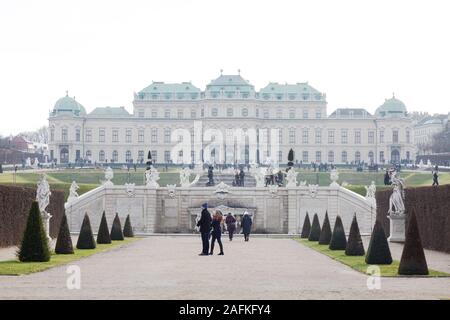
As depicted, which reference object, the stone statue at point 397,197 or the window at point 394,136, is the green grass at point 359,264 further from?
the window at point 394,136

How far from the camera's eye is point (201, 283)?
38.3 ft

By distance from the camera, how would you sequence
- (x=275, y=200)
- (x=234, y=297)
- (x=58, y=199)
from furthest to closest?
(x=275, y=200) < (x=58, y=199) < (x=234, y=297)

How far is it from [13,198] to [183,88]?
72220 millimetres

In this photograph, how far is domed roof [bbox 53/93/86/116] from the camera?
9131 cm

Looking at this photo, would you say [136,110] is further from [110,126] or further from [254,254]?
[254,254]

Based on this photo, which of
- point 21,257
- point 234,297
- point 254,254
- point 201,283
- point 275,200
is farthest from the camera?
point 275,200

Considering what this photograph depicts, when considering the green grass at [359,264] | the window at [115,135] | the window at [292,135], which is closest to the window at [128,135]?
the window at [115,135]

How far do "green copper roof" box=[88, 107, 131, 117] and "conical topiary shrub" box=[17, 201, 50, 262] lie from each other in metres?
77.2

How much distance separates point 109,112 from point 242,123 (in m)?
13.7

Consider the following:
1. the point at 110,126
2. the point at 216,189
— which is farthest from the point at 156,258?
the point at 110,126

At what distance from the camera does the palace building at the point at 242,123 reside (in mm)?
91562

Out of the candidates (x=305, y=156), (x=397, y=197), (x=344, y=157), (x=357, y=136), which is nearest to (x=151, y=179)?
(x=397, y=197)

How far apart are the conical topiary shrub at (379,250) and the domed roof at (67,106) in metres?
78.4

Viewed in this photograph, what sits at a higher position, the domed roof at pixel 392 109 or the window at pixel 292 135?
the domed roof at pixel 392 109
